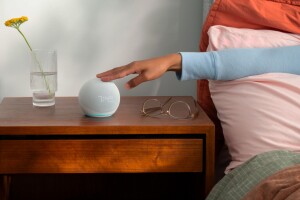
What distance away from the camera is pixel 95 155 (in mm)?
1353

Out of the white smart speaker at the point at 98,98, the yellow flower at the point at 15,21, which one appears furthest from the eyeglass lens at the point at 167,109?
the yellow flower at the point at 15,21

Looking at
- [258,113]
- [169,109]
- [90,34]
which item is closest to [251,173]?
[258,113]

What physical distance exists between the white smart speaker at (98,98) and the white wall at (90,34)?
0.48 meters

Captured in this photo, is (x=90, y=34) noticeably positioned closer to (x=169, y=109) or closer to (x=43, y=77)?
(x=43, y=77)

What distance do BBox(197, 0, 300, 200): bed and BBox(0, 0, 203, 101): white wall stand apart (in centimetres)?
27

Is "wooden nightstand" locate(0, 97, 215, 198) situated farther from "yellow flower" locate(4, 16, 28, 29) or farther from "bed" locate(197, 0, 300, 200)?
"yellow flower" locate(4, 16, 28, 29)

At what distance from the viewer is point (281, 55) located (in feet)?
4.87

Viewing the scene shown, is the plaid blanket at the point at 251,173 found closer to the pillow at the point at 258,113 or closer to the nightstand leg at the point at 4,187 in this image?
the pillow at the point at 258,113

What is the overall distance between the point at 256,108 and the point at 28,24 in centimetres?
88

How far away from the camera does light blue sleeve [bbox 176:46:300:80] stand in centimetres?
146

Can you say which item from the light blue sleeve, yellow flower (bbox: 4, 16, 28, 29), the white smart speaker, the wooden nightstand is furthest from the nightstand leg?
the light blue sleeve

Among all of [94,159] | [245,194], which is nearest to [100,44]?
[94,159]

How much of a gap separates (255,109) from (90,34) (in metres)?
0.72

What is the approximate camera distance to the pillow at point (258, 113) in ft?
4.40
